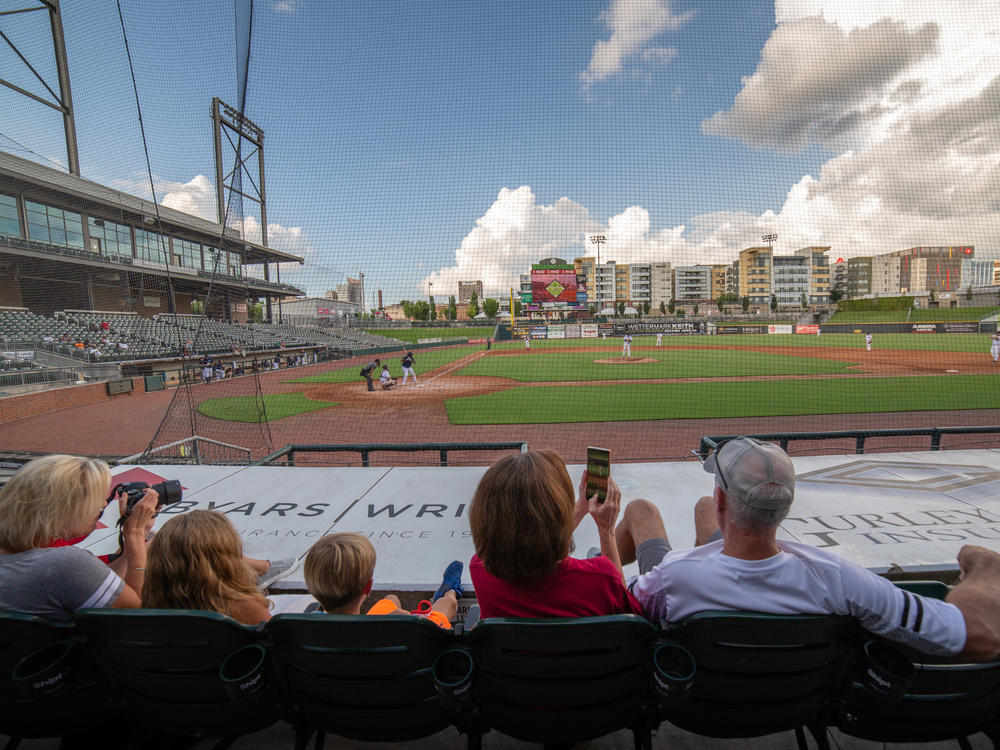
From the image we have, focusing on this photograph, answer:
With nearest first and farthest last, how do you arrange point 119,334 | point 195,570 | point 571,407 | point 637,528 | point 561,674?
point 561,674
point 195,570
point 637,528
point 571,407
point 119,334

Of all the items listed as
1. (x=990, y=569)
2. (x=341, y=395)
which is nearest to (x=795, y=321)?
(x=341, y=395)

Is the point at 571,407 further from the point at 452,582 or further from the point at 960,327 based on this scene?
the point at 960,327

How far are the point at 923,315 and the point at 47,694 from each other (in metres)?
57.3

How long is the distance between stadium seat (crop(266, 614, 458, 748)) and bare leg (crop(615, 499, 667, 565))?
1205 mm

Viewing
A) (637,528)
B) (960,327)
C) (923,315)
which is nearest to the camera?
(637,528)

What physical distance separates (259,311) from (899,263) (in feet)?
363

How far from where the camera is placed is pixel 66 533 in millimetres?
1744

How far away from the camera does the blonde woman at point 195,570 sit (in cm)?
161

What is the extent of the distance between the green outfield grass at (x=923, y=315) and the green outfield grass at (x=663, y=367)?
85.1 feet

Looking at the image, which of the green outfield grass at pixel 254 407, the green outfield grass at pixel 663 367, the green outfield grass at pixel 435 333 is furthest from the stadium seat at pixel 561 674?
the green outfield grass at pixel 435 333

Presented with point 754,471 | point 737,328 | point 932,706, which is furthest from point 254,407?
point 737,328

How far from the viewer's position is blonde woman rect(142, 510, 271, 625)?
1607 millimetres

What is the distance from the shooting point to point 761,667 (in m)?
1.36

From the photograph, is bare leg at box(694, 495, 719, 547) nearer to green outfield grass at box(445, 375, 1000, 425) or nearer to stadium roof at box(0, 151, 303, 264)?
green outfield grass at box(445, 375, 1000, 425)
